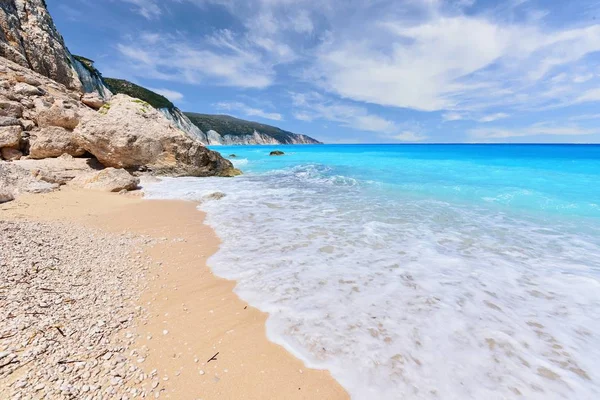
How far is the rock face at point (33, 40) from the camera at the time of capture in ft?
54.5

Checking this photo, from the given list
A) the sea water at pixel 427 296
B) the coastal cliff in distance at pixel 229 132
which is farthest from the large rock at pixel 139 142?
the coastal cliff in distance at pixel 229 132

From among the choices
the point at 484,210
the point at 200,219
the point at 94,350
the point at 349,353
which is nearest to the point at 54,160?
the point at 200,219

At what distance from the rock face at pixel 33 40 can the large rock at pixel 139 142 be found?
836 centimetres

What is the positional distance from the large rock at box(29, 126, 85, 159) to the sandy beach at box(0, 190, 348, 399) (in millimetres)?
10171

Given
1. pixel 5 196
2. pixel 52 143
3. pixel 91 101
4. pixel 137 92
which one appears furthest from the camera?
pixel 137 92

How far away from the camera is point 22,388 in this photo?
2006mm

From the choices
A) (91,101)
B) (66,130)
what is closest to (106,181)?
(66,130)

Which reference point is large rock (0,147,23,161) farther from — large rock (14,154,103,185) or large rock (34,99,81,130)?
large rock (34,99,81,130)

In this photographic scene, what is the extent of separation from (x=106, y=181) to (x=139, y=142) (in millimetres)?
4453

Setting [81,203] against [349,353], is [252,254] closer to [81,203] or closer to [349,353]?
[349,353]

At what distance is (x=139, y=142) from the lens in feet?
46.1

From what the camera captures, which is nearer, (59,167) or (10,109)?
(59,167)

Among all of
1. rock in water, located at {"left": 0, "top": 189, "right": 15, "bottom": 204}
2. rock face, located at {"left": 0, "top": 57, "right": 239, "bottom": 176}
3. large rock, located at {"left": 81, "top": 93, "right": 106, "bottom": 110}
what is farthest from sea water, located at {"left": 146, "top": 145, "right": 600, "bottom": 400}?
large rock, located at {"left": 81, "top": 93, "right": 106, "bottom": 110}

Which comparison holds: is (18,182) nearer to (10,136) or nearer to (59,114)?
(10,136)
